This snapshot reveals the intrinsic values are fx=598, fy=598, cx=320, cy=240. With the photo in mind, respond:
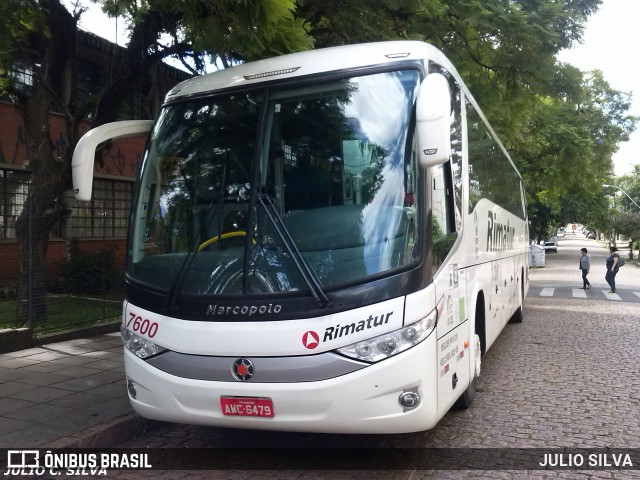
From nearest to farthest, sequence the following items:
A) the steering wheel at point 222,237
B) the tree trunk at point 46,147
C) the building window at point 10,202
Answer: the steering wheel at point 222,237 < the tree trunk at point 46,147 < the building window at point 10,202

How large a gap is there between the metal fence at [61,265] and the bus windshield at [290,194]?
388 centimetres

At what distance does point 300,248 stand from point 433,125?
1.23 metres

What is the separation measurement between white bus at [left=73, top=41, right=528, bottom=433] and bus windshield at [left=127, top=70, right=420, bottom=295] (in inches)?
0.4

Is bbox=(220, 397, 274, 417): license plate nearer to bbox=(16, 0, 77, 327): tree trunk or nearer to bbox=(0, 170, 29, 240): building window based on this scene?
bbox=(16, 0, 77, 327): tree trunk

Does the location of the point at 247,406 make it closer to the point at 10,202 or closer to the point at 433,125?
the point at 433,125

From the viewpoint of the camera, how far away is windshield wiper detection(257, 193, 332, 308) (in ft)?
13.1

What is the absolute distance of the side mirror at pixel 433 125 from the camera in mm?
3912

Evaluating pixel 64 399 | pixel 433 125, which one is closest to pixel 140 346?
pixel 64 399

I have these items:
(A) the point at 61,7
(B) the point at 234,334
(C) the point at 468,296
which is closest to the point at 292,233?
(B) the point at 234,334

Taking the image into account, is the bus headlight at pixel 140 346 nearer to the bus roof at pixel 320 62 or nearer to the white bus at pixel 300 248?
the white bus at pixel 300 248

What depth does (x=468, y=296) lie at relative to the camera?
568cm

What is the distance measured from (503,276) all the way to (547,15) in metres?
4.16

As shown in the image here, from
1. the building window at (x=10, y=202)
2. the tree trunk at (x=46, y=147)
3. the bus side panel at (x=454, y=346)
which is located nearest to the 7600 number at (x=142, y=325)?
the bus side panel at (x=454, y=346)

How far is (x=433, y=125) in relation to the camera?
3.93 m
